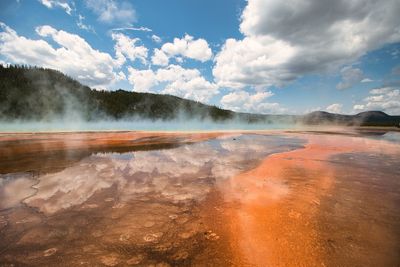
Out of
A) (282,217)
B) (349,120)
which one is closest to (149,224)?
(282,217)

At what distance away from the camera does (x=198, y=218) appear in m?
3.99

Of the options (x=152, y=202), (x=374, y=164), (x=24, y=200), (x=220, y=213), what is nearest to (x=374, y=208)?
(x=220, y=213)

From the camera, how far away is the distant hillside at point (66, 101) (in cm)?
5644

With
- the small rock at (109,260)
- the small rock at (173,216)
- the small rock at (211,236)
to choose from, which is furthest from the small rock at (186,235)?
the small rock at (109,260)

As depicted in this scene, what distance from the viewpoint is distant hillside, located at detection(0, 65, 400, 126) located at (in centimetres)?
5644

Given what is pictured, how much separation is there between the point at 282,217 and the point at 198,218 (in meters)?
1.48

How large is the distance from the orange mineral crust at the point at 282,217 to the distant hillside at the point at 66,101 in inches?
2387

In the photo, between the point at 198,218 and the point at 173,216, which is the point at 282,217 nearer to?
the point at 198,218

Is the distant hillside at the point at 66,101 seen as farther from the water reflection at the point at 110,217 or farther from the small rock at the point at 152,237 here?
the small rock at the point at 152,237

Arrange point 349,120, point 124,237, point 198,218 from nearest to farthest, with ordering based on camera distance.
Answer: point 124,237 < point 198,218 < point 349,120

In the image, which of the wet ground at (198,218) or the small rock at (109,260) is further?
the wet ground at (198,218)

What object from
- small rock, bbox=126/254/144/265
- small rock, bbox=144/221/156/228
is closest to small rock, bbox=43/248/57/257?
small rock, bbox=126/254/144/265

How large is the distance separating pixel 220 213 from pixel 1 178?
20.5 feet

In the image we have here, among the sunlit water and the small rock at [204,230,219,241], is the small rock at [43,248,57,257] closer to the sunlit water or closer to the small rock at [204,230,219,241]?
the small rock at [204,230,219,241]
